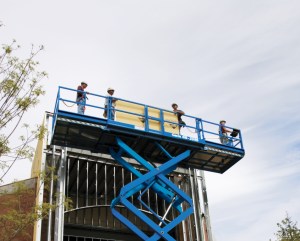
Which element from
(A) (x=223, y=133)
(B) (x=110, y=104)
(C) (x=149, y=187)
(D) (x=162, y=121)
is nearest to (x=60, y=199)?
(C) (x=149, y=187)

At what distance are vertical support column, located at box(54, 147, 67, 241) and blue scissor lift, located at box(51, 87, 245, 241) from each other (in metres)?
1.85

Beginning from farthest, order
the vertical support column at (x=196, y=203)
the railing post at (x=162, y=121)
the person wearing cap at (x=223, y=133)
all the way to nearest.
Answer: the vertical support column at (x=196, y=203) → the person wearing cap at (x=223, y=133) → the railing post at (x=162, y=121)

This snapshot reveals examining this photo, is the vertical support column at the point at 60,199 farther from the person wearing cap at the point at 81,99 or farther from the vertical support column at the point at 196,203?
the vertical support column at the point at 196,203

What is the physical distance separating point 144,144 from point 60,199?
4.40 metres

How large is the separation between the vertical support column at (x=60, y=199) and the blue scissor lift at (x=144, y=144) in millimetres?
1850

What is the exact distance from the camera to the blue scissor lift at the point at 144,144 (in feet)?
56.2

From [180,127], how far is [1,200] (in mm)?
8875

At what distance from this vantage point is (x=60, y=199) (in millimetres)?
18219

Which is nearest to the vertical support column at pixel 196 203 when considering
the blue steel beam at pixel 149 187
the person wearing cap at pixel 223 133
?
the blue steel beam at pixel 149 187

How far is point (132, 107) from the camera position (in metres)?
18.5

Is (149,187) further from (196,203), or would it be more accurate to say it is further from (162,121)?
(196,203)

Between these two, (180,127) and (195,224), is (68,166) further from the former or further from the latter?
(195,224)

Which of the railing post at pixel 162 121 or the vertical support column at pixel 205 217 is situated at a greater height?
the railing post at pixel 162 121

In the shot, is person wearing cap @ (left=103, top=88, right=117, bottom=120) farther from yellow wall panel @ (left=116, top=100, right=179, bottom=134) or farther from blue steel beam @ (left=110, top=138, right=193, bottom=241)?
blue steel beam @ (left=110, top=138, right=193, bottom=241)
